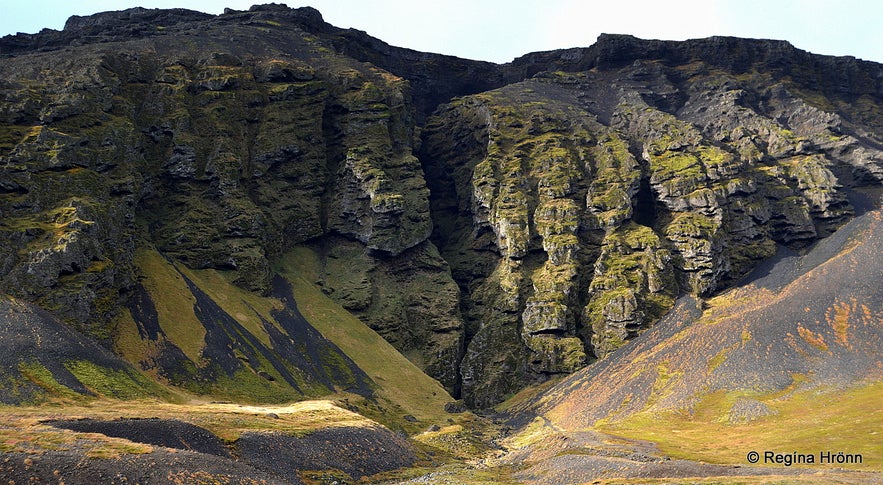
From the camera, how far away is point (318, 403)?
12888 centimetres

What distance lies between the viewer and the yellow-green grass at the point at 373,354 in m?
159

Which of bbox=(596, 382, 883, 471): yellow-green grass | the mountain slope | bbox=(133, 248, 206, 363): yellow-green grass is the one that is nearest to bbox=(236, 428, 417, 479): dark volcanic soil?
bbox=(596, 382, 883, 471): yellow-green grass

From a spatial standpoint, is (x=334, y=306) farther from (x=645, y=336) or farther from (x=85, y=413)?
(x=85, y=413)

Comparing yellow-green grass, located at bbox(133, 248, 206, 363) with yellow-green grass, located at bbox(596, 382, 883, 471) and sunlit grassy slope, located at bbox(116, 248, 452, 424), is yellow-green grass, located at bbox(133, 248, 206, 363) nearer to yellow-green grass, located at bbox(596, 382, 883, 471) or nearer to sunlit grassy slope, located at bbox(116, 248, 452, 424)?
sunlit grassy slope, located at bbox(116, 248, 452, 424)

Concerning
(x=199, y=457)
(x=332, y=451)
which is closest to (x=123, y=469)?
(x=199, y=457)

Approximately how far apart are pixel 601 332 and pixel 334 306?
7724cm

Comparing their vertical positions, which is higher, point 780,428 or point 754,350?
point 754,350

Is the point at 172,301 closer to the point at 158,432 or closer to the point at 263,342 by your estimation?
the point at 263,342

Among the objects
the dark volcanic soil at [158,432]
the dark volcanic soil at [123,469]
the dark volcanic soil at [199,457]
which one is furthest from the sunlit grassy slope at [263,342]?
the dark volcanic soil at [123,469]

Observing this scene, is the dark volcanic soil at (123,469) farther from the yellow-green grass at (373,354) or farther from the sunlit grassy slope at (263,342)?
the yellow-green grass at (373,354)

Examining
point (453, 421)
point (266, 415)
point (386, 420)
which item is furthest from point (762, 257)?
point (266, 415)

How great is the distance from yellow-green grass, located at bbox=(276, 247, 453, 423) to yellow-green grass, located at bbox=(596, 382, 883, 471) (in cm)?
4532

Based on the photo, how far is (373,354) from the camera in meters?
174

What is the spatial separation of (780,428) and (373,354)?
101227mm
